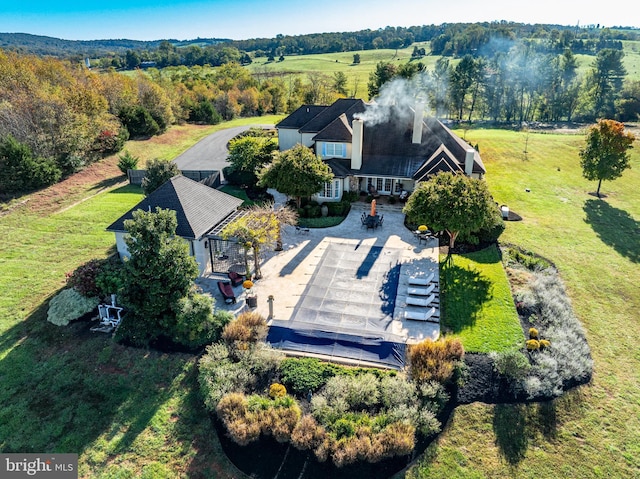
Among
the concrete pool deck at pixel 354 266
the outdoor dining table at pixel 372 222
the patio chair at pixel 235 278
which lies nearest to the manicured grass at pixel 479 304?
the concrete pool deck at pixel 354 266

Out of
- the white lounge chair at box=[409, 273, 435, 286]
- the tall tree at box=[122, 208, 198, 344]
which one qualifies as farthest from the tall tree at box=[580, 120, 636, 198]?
the tall tree at box=[122, 208, 198, 344]

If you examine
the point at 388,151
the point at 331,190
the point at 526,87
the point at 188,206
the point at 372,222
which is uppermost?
the point at 526,87

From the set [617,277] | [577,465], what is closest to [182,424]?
[577,465]

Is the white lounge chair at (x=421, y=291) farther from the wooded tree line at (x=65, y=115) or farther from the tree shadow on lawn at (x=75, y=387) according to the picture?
the wooded tree line at (x=65, y=115)

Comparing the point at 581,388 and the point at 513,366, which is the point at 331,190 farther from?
the point at 581,388

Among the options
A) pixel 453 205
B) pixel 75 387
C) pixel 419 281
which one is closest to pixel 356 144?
pixel 453 205

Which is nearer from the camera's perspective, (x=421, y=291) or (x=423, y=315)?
A: (x=423, y=315)

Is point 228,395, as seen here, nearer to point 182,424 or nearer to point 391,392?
point 182,424
